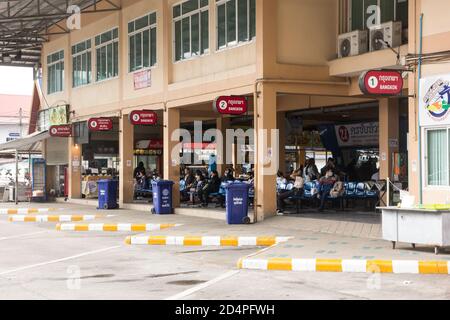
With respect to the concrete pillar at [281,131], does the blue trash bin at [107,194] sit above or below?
below

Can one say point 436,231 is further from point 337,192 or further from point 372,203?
point 372,203

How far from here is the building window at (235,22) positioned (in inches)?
760

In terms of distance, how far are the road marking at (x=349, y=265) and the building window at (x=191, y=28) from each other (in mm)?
11297

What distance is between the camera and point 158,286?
9617mm

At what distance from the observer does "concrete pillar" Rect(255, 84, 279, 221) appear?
18.3 m

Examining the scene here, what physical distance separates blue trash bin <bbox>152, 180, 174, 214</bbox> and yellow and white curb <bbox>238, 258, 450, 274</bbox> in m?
10.8

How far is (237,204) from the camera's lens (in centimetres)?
1828

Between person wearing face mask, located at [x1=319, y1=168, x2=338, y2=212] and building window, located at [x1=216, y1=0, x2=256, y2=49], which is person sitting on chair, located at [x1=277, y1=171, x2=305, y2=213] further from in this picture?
building window, located at [x1=216, y1=0, x2=256, y2=49]

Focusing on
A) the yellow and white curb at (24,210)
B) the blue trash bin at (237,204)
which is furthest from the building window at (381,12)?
the yellow and white curb at (24,210)

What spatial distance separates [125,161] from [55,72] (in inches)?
369

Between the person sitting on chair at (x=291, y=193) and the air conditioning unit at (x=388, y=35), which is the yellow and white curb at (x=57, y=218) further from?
the air conditioning unit at (x=388, y=35)

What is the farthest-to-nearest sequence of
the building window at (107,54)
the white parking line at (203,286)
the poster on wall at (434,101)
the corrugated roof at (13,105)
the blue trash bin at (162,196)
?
1. the corrugated roof at (13,105)
2. the building window at (107,54)
3. the blue trash bin at (162,196)
4. the poster on wall at (434,101)
5. the white parking line at (203,286)

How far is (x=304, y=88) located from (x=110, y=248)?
7.51 meters
